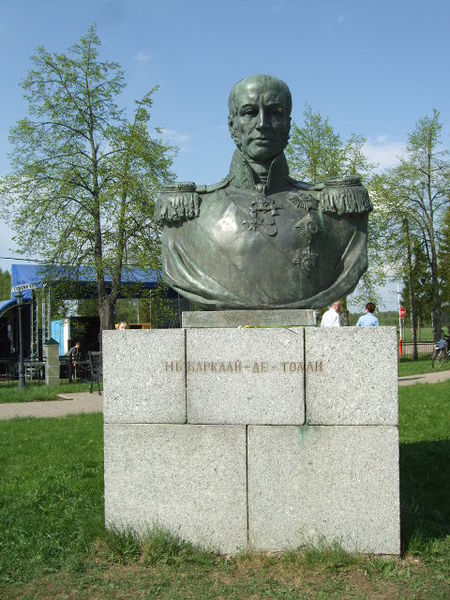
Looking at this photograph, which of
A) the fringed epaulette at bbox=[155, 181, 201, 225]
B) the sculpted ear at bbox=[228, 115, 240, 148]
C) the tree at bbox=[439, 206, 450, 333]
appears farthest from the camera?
the tree at bbox=[439, 206, 450, 333]

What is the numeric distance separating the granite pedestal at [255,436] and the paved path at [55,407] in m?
7.99

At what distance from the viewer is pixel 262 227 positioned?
4.91m

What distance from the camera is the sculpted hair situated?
186 inches

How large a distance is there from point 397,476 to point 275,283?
1574 millimetres

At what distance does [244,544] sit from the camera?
15.2ft

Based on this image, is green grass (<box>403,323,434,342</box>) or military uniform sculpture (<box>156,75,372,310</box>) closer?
military uniform sculpture (<box>156,75,372,310</box>)

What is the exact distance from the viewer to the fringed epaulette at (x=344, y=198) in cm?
501

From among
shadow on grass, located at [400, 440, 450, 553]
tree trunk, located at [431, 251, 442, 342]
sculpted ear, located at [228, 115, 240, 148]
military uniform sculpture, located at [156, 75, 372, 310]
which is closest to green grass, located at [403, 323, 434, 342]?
tree trunk, located at [431, 251, 442, 342]

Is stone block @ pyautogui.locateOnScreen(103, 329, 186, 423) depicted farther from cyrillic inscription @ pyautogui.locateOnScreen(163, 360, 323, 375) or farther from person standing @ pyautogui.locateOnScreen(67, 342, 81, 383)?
person standing @ pyautogui.locateOnScreen(67, 342, 81, 383)

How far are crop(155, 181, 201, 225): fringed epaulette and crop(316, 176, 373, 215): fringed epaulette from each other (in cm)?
99

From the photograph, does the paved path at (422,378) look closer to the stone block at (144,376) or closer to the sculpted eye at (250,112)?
the stone block at (144,376)

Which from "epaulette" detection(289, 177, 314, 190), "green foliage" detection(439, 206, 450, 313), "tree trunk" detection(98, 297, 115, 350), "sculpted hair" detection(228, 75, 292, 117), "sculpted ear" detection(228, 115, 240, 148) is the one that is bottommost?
"tree trunk" detection(98, 297, 115, 350)

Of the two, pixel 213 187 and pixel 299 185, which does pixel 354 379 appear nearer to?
pixel 299 185

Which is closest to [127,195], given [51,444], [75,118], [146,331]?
[75,118]
